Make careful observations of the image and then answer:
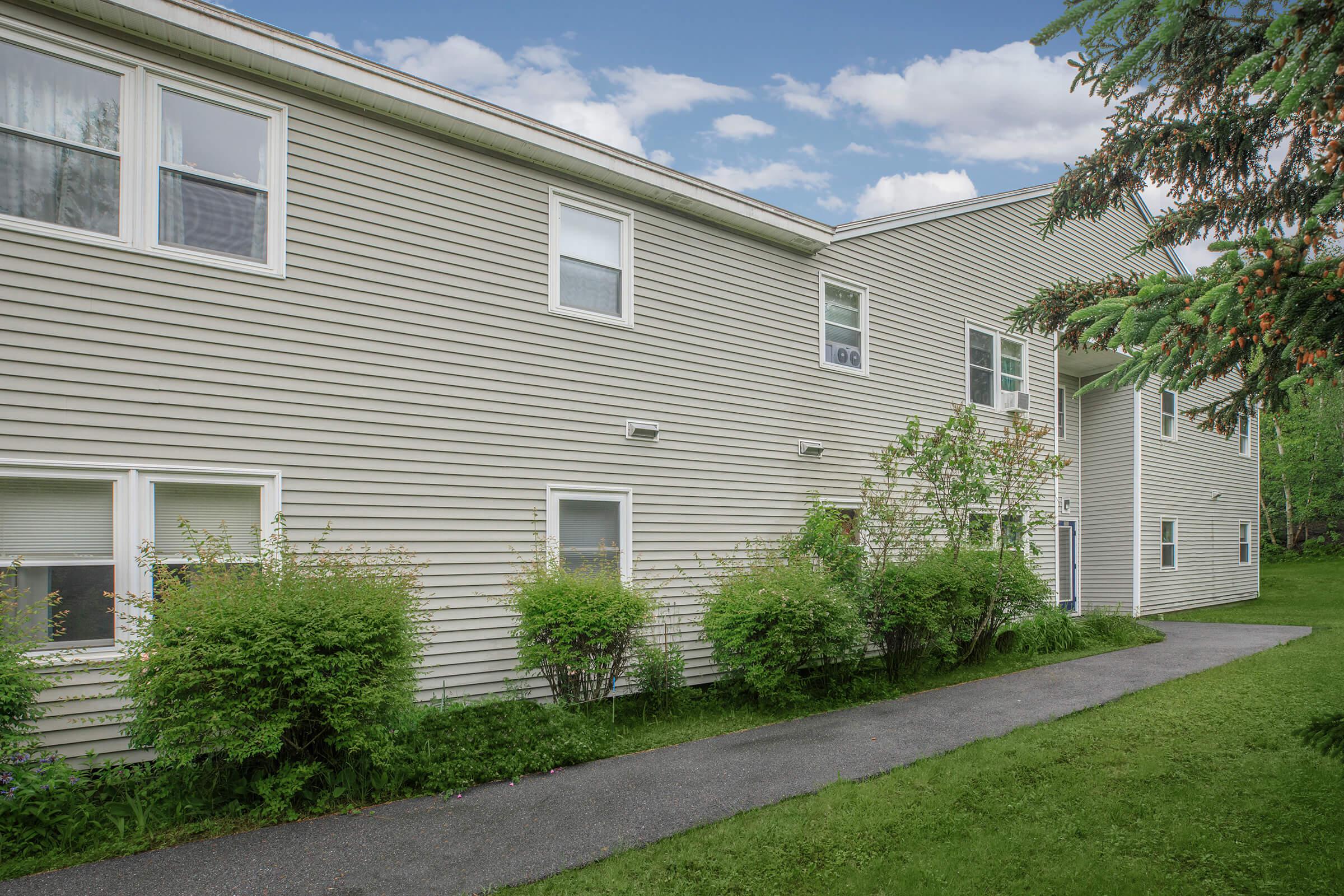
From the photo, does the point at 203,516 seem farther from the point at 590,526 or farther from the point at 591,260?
the point at 591,260

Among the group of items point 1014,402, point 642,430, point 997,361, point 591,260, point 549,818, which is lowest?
point 549,818

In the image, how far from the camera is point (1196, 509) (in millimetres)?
17375

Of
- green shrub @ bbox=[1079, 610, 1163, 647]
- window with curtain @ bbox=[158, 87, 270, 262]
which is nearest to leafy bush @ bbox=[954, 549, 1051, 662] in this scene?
green shrub @ bbox=[1079, 610, 1163, 647]

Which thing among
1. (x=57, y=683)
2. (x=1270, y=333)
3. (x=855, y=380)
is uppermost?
(x=855, y=380)

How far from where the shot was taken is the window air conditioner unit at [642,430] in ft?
26.6

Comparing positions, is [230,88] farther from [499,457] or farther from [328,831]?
[328,831]

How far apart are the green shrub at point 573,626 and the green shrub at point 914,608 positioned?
3.06m

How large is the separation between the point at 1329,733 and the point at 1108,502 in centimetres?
1388

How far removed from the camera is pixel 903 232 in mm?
11492

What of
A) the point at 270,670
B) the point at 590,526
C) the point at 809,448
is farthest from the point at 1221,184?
the point at 270,670

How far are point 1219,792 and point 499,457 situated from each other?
6300 mm

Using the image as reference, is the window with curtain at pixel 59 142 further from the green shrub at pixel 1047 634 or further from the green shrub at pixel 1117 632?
the green shrub at pixel 1117 632

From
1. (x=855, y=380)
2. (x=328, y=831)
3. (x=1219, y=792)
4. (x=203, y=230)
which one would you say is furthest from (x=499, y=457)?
(x=1219, y=792)

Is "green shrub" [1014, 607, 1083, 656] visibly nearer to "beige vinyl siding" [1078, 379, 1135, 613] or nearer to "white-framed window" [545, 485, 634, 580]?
"beige vinyl siding" [1078, 379, 1135, 613]
